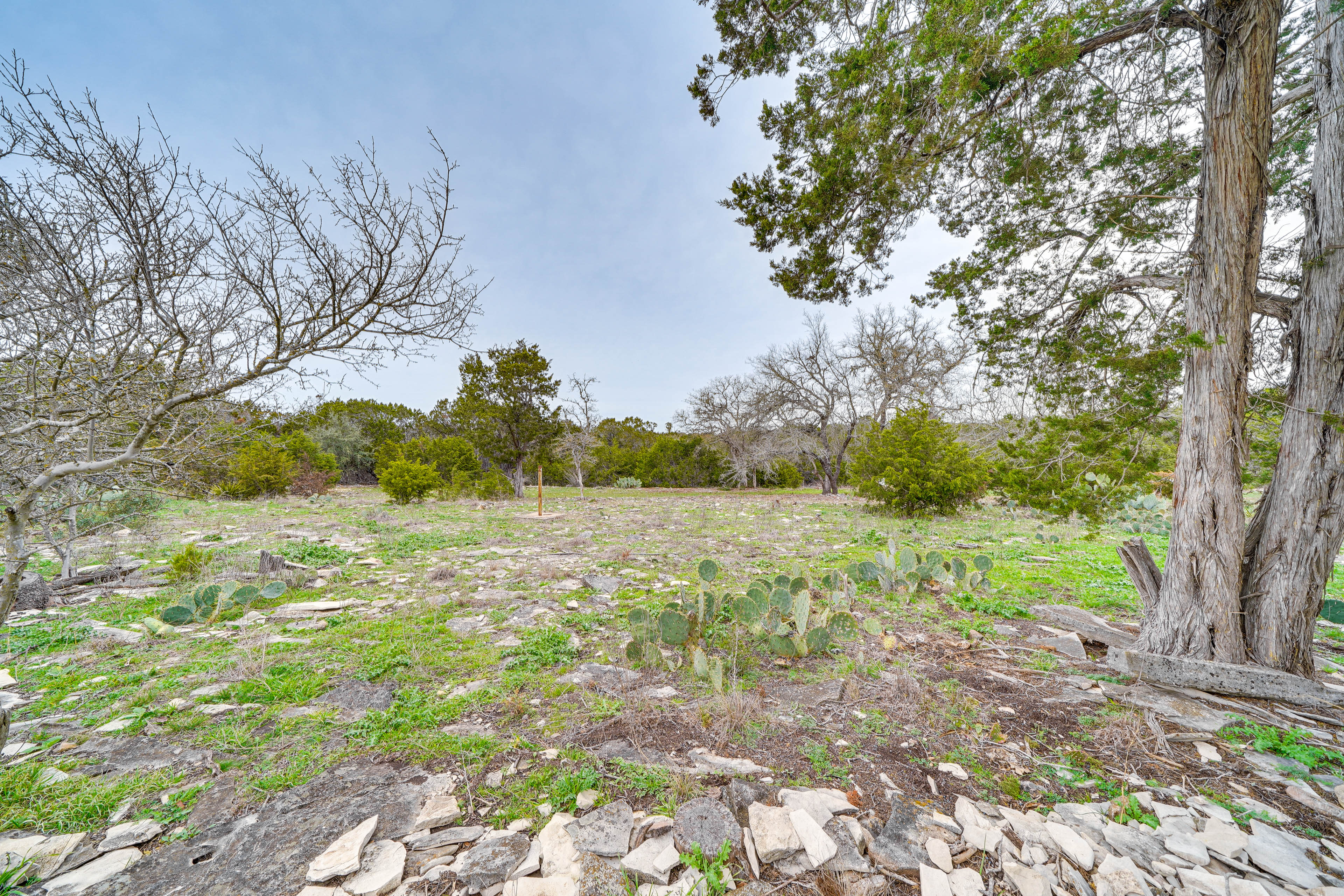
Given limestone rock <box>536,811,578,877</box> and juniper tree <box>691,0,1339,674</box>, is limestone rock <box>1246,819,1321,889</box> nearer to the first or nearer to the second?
Result: juniper tree <box>691,0,1339,674</box>

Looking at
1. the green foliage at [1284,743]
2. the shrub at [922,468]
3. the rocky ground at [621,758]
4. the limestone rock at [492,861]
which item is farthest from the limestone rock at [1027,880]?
the shrub at [922,468]

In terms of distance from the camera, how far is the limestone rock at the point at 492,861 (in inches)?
58.5

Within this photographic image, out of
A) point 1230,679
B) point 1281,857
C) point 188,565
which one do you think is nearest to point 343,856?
point 1281,857

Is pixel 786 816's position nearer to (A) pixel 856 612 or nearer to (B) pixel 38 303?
(A) pixel 856 612

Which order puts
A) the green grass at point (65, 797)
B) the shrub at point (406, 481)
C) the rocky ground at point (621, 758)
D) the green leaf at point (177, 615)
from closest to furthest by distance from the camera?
1. the rocky ground at point (621, 758)
2. the green grass at point (65, 797)
3. the green leaf at point (177, 615)
4. the shrub at point (406, 481)

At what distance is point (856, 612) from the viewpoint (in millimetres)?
4227

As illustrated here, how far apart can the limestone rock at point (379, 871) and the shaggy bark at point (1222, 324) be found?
4.13 m

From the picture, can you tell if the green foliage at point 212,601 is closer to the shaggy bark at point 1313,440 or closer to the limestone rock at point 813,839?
the limestone rock at point 813,839

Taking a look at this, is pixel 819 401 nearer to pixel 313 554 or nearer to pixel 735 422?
pixel 735 422

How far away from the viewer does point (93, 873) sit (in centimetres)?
148

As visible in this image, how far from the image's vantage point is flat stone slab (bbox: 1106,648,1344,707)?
2477mm

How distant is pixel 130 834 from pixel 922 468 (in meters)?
12.0

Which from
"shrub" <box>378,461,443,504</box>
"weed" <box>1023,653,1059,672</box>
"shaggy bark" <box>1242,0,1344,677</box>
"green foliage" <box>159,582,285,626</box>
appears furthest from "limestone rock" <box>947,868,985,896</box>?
"shrub" <box>378,461,443,504</box>

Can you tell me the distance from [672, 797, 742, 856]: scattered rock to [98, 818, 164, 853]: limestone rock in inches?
73.7
